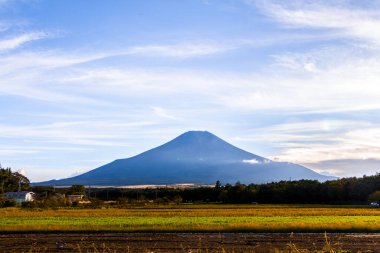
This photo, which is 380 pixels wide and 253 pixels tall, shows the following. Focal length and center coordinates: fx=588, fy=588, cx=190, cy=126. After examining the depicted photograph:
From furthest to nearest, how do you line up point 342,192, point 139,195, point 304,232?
point 139,195, point 342,192, point 304,232

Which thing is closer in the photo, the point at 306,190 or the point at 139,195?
the point at 306,190

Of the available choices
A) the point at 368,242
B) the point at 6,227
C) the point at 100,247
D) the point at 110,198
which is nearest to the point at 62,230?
the point at 6,227

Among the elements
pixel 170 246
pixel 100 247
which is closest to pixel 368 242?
pixel 170 246

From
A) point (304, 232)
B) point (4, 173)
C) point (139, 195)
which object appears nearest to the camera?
point (304, 232)

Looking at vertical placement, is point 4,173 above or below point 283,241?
above

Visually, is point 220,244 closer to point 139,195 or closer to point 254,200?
point 254,200

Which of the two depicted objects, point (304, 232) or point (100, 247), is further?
point (304, 232)

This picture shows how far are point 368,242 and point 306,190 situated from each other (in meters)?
52.2

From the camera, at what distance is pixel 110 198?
8869 centimetres

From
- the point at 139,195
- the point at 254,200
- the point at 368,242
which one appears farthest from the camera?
the point at 139,195

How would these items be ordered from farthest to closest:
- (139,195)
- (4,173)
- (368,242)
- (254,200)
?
(139,195), (4,173), (254,200), (368,242)

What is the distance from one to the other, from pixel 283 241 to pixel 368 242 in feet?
9.00

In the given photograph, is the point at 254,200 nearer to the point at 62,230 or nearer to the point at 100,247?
the point at 62,230

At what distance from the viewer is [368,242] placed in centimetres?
1905
